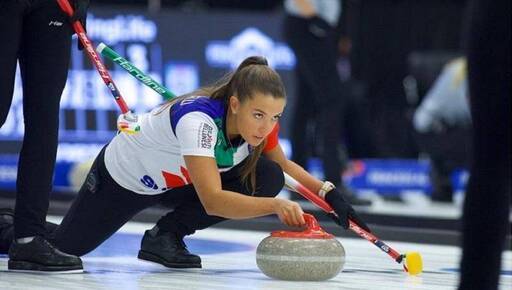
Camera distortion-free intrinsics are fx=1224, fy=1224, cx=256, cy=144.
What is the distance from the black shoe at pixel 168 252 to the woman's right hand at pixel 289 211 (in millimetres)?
601

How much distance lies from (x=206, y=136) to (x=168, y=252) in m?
0.55

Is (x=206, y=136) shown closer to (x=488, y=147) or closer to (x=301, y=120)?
(x=488, y=147)

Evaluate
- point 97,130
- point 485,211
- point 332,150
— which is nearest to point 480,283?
point 485,211

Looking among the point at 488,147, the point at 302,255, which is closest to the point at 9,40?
the point at 302,255

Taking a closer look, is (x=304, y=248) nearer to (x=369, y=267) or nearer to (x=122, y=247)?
(x=369, y=267)

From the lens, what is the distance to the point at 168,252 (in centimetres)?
369

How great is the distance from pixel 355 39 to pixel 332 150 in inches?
147

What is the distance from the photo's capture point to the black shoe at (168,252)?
369cm

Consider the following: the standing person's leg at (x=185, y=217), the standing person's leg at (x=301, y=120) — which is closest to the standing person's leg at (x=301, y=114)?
the standing person's leg at (x=301, y=120)

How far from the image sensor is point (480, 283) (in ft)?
7.44

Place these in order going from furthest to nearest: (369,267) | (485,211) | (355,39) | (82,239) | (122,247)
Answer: (355,39)
(122,247)
(369,267)
(82,239)
(485,211)

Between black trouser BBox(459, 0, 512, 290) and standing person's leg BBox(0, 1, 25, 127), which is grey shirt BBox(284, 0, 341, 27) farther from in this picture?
black trouser BBox(459, 0, 512, 290)

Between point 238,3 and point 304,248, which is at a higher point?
point 238,3

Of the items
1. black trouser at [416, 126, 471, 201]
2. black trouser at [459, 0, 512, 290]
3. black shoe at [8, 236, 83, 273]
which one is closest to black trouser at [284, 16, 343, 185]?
black trouser at [416, 126, 471, 201]
